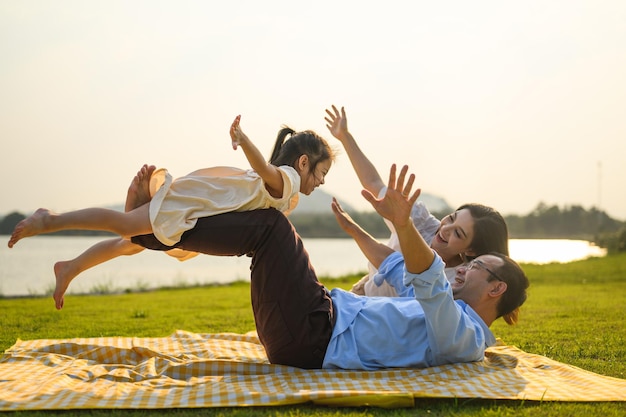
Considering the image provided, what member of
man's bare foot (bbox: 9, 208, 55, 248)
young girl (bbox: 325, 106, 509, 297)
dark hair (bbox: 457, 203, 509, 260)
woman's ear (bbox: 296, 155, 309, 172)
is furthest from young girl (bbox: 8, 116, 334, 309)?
dark hair (bbox: 457, 203, 509, 260)

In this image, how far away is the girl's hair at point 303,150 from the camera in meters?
4.41

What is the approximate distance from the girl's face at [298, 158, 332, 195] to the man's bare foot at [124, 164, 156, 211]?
1.03 meters

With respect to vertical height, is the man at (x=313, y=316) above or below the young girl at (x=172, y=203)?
below

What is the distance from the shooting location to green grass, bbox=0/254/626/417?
2.94 meters

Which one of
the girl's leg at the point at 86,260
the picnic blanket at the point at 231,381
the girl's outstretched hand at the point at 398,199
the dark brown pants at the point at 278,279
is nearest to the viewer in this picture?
the girl's outstretched hand at the point at 398,199

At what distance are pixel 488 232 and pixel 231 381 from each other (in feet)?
6.40

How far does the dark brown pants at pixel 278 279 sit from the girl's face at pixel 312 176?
2.65ft

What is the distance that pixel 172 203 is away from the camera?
3711 millimetres

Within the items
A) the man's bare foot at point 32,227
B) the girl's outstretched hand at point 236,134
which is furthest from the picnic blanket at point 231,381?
the girl's outstretched hand at point 236,134

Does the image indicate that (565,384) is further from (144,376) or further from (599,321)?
(599,321)

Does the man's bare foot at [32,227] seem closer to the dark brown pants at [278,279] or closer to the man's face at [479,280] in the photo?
the dark brown pants at [278,279]

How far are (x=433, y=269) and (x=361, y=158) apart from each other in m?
2.04

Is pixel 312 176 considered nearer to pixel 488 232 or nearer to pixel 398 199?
pixel 488 232

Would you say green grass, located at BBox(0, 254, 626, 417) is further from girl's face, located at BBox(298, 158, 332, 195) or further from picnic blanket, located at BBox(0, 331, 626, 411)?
girl's face, located at BBox(298, 158, 332, 195)
